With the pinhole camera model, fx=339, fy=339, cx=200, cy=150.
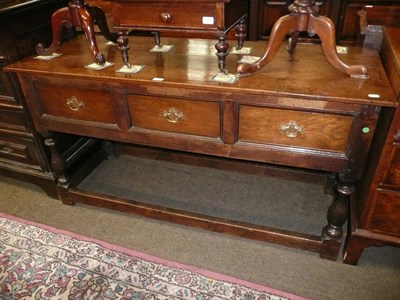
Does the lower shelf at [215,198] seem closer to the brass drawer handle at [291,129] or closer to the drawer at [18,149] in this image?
the drawer at [18,149]

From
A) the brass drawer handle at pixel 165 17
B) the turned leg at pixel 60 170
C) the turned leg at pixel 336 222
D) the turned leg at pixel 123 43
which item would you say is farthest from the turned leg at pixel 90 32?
the turned leg at pixel 336 222

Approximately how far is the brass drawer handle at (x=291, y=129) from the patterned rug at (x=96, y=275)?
0.69 m

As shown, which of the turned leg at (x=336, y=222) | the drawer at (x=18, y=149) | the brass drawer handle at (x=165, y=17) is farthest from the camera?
→ the drawer at (x=18, y=149)

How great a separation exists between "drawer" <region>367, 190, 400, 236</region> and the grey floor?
263 millimetres

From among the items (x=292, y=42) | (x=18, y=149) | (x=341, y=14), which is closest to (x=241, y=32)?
(x=292, y=42)

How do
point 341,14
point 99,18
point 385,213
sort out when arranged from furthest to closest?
1. point 341,14
2. point 99,18
3. point 385,213

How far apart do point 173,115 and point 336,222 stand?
2.83ft

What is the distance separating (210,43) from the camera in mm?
1719

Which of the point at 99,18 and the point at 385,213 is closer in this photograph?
the point at 385,213

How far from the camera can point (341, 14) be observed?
7.52 feet

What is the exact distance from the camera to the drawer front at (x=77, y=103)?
1.50 metres

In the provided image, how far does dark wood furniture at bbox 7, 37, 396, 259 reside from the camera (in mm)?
1226

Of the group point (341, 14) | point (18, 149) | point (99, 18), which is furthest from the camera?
point (341, 14)

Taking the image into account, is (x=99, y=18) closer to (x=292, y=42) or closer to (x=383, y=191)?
(x=292, y=42)
